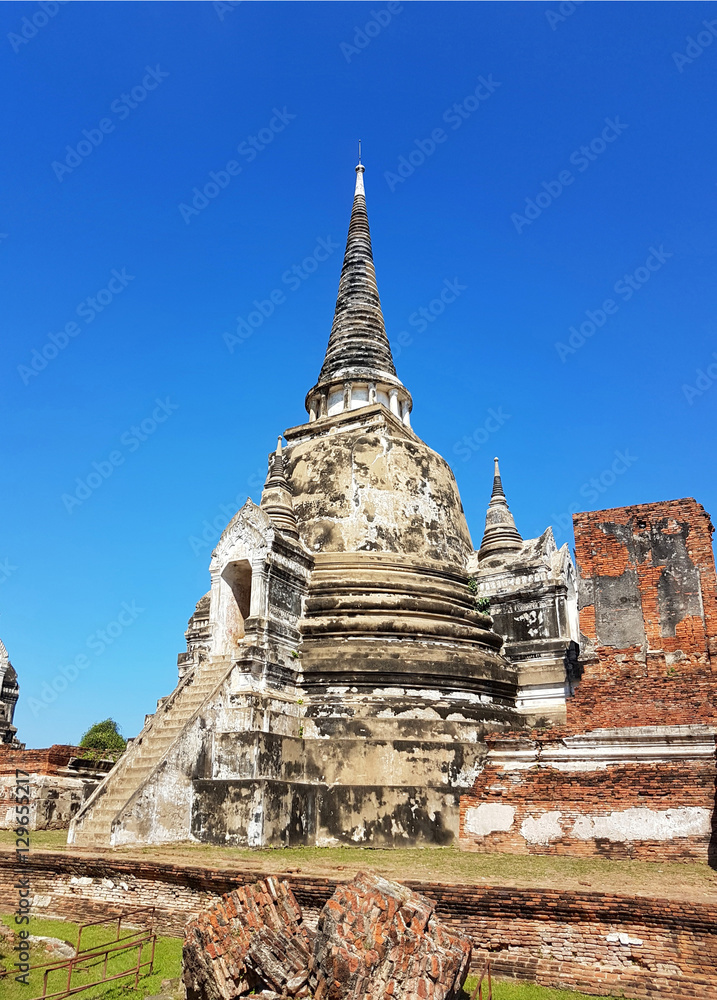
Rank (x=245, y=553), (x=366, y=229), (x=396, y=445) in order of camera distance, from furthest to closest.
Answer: (x=366, y=229) < (x=396, y=445) < (x=245, y=553)

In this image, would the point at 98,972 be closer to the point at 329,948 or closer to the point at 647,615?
the point at 329,948

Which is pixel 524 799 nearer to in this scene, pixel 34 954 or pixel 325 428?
pixel 34 954

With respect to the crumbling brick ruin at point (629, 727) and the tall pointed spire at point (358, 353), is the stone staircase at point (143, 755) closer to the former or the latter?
the crumbling brick ruin at point (629, 727)

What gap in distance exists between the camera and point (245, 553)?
14391mm

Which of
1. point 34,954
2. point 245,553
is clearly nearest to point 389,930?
point 34,954

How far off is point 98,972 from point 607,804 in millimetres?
6530

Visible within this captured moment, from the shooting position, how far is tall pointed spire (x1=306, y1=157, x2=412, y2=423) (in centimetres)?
2038

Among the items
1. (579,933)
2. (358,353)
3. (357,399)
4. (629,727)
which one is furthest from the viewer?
(358,353)

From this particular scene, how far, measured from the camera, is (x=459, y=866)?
31.8 feet

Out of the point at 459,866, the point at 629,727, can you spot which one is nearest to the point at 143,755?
the point at 459,866

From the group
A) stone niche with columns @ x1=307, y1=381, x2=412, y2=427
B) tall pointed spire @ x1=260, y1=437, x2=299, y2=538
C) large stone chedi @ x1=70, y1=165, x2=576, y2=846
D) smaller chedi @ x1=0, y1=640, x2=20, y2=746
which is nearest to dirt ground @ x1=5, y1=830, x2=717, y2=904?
large stone chedi @ x1=70, y1=165, x2=576, y2=846

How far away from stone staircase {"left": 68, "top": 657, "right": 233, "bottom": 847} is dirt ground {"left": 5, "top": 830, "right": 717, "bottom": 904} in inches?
18.8

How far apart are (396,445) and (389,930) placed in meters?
12.8

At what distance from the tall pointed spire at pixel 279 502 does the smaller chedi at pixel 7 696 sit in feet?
30.5
